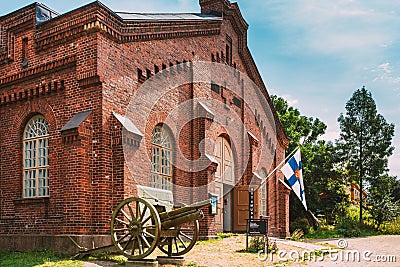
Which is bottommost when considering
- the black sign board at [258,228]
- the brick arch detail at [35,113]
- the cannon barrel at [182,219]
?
the black sign board at [258,228]

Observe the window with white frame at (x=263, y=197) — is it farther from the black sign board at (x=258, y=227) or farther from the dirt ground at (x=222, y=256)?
the black sign board at (x=258, y=227)

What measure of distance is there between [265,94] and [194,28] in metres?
8.63

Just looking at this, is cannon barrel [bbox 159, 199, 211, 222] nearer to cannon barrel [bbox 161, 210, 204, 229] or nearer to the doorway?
cannon barrel [bbox 161, 210, 204, 229]

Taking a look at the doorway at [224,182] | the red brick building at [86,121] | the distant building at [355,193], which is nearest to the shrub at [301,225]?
the distant building at [355,193]

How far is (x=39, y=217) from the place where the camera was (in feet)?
47.8

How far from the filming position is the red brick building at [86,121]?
13805 mm

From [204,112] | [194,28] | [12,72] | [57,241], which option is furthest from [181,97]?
[57,241]

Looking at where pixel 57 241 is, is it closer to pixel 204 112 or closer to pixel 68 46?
pixel 68 46

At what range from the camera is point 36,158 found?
15.4m

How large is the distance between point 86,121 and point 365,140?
2391cm

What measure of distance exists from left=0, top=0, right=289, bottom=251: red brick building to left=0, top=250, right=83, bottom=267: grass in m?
0.36

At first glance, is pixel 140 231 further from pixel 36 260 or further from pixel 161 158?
pixel 161 158

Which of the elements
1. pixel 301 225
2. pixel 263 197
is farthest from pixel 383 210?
pixel 263 197

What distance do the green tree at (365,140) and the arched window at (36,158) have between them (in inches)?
912
